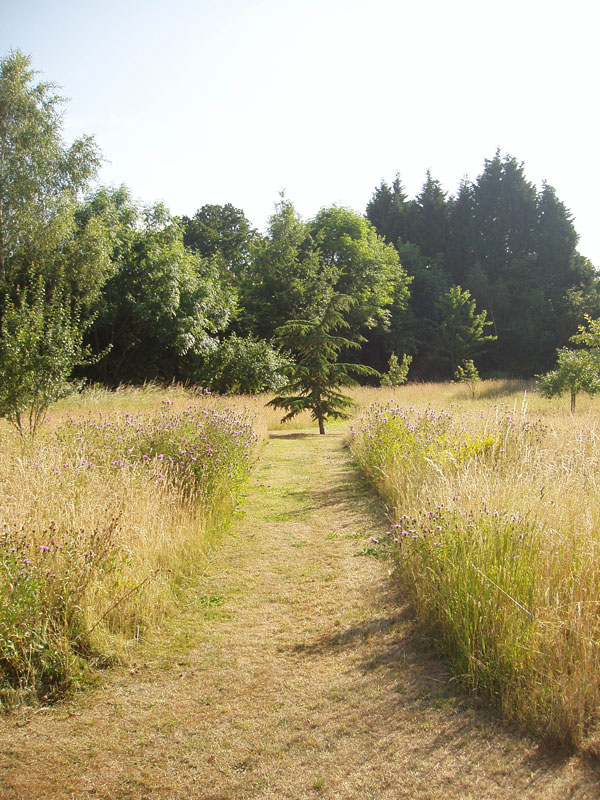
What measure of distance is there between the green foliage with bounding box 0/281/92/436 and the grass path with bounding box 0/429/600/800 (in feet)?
16.8

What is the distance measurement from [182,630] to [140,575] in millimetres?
503

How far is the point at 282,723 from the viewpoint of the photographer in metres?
2.62

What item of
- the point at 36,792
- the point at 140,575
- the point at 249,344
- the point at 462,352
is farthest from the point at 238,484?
the point at 462,352

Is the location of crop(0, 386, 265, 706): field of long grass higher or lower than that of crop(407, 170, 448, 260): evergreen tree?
lower

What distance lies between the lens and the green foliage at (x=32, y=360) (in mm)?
7730

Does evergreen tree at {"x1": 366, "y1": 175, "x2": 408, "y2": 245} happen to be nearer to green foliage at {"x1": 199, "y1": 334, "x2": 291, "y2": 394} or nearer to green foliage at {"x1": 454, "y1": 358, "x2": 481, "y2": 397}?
green foliage at {"x1": 454, "y1": 358, "x2": 481, "y2": 397}

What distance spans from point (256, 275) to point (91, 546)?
29.4m

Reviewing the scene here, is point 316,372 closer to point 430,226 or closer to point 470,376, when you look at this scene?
point 470,376

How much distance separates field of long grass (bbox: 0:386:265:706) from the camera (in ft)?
9.79

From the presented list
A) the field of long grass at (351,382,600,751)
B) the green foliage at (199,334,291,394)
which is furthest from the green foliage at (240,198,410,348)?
the field of long grass at (351,382,600,751)

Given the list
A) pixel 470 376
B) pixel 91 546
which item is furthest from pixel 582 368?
pixel 470 376

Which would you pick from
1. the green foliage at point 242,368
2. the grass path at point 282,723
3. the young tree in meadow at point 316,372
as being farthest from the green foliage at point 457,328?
the grass path at point 282,723

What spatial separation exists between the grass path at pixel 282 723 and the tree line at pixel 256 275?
604cm

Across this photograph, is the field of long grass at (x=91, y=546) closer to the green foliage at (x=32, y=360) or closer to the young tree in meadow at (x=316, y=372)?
the green foliage at (x=32, y=360)
